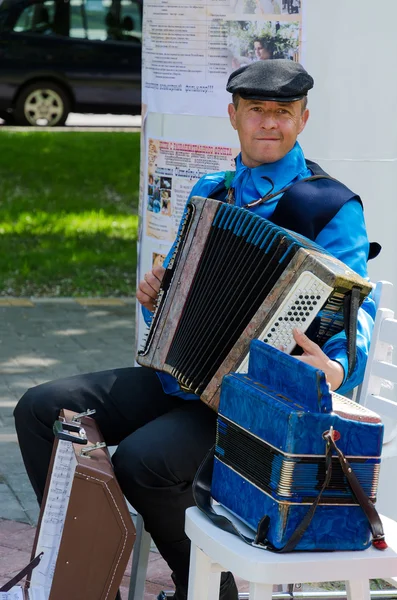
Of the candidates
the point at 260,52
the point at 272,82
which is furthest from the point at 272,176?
the point at 260,52

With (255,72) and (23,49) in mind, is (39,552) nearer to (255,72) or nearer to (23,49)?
(255,72)

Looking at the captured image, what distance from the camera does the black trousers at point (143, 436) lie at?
3.00 metres

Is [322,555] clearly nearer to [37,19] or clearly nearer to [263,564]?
[263,564]

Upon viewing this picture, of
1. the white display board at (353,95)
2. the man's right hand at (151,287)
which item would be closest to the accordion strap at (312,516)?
the man's right hand at (151,287)

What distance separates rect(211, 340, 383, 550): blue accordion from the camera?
2.39m

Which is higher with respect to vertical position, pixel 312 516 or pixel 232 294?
pixel 232 294

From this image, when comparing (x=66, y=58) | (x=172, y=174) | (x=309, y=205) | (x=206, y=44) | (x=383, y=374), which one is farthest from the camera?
(x=66, y=58)

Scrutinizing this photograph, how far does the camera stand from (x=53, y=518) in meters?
3.12

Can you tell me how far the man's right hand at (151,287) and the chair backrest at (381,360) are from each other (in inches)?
25.1

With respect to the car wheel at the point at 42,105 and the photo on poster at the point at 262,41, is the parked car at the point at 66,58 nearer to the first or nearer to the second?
the car wheel at the point at 42,105

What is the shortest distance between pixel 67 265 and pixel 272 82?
5.79m

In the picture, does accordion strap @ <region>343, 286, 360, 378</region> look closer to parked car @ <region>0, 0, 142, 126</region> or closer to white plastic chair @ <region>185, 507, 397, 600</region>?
white plastic chair @ <region>185, 507, 397, 600</region>

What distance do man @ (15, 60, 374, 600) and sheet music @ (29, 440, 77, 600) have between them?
152 millimetres

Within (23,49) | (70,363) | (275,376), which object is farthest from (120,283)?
(23,49)
